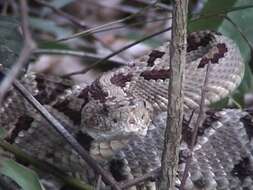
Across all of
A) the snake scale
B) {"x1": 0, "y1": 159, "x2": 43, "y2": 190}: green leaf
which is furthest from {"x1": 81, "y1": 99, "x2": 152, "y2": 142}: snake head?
{"x1": 0, "y1": 159, "x2": 43, "y2": 190}: green leaf

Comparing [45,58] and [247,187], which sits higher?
[45,58]

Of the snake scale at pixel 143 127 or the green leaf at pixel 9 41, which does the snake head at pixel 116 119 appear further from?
the green leaf at pixel 9 41

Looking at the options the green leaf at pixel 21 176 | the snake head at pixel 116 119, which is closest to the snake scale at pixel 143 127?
the snake head at pixel 116 119

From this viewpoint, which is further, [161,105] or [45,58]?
[45,58]

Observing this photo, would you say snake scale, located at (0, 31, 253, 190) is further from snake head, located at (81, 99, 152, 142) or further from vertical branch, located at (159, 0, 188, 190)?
vertical branch, located at (159, 0, 188, 190)

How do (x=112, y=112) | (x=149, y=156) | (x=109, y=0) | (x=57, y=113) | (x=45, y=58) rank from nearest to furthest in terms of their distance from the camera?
(x=112, y=112), (x=149, y=156), (x=57, y=113), (x=45, y=58), (x=109, y=0)

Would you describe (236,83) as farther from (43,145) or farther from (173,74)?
(173,74)

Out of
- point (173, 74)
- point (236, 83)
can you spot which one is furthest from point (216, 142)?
Result: point (173, 74)
